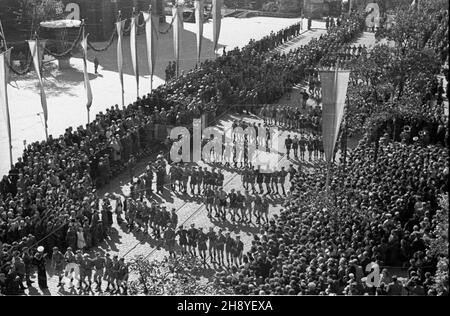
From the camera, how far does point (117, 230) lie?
22.2 metres

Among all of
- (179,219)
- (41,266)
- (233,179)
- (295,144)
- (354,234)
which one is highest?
(354,234)

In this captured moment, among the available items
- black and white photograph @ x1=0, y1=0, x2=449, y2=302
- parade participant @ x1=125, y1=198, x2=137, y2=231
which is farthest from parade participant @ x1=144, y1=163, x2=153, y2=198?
parade participant @ x1=125, y1=198, x2=137, y2=231

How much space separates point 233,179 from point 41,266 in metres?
9.21

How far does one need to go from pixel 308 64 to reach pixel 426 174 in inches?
756

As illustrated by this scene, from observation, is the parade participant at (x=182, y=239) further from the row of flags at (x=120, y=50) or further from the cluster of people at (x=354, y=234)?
the row of flags at (x=120, y=50)

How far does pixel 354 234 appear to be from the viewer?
60.7ft

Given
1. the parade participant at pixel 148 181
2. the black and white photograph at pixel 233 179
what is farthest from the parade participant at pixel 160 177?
the parade participant at pixel 148 181

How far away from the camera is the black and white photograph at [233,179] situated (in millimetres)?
17516

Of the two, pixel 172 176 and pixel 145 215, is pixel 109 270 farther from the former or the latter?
pixel 172 176

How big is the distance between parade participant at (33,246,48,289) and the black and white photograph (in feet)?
0.12

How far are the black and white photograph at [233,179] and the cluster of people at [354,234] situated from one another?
5 centimetres

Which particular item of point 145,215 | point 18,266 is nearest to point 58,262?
point 18,266
